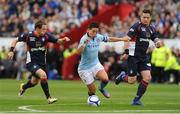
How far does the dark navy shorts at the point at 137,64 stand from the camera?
19828 millimetres

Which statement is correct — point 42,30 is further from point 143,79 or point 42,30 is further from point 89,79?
point 143,79

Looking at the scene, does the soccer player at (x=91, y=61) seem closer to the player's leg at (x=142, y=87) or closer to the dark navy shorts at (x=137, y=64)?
the dark navy shorts at (x=137, y=64)

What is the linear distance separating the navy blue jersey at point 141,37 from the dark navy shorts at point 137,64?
123mm

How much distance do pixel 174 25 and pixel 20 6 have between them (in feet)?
33.4

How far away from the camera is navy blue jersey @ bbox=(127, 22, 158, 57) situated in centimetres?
1978

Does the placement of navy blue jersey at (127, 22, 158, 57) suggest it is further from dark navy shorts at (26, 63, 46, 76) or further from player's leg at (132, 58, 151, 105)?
dark navy shorts at (26, 63, 46, 76)

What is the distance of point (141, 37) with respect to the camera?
19.9 metres

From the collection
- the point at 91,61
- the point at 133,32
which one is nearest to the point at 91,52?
the point at 91,61

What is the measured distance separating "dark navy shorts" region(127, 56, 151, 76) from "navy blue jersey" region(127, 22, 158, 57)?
12cm

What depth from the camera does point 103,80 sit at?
2030cm

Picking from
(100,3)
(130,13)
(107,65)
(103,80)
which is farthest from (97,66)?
(100,3)

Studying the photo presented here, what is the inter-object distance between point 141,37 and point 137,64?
2.37 ft

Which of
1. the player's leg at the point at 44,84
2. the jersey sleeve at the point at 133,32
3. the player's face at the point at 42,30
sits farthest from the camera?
the player's face at the point at 42,30

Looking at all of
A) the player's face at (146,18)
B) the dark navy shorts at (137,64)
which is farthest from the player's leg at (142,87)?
the player's face at (146,18)
